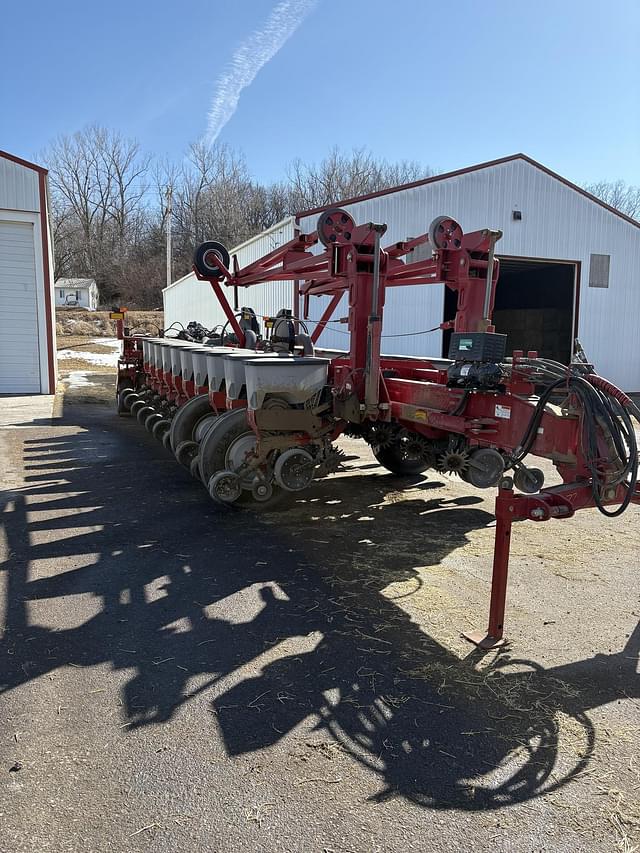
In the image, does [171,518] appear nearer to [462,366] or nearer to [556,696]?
[462,366]

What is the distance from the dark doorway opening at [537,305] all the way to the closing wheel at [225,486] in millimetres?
11810

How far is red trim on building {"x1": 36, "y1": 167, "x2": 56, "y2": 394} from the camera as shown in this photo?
14.6 m

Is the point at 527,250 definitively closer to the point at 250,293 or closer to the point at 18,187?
the point at 250,293

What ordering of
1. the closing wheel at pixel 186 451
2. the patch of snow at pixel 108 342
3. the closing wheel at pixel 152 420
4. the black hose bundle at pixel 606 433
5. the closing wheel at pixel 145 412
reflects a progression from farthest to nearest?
the patch of snow at pixel 108 342 → the closing wheel at pixel 145 412 → the closing wheel at pixel 152 420 → the closing wheel at pixel 186 451 → the black hose bundle at pixel 606 433

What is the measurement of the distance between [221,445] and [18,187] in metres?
11.4

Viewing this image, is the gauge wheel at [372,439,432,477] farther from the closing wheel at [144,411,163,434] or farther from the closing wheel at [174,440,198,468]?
the closing wheel at [144,411,163,434]

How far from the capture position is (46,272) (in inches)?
591

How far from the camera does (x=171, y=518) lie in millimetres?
5863

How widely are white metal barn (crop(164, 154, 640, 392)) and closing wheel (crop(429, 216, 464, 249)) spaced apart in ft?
29.7

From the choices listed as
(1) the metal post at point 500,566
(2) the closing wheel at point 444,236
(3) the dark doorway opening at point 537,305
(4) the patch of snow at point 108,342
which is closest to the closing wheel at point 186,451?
(2) the closing wheel at point 444,236

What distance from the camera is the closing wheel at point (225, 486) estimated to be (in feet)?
18.1

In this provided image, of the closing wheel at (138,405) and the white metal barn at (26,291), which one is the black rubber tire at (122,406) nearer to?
the closing wheel at (138,405)

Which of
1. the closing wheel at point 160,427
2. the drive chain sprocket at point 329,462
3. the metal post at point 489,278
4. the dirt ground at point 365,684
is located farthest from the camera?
the closing wheel at point 160,427

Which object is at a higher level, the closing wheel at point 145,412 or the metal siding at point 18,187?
the metal siding at point 18,187
